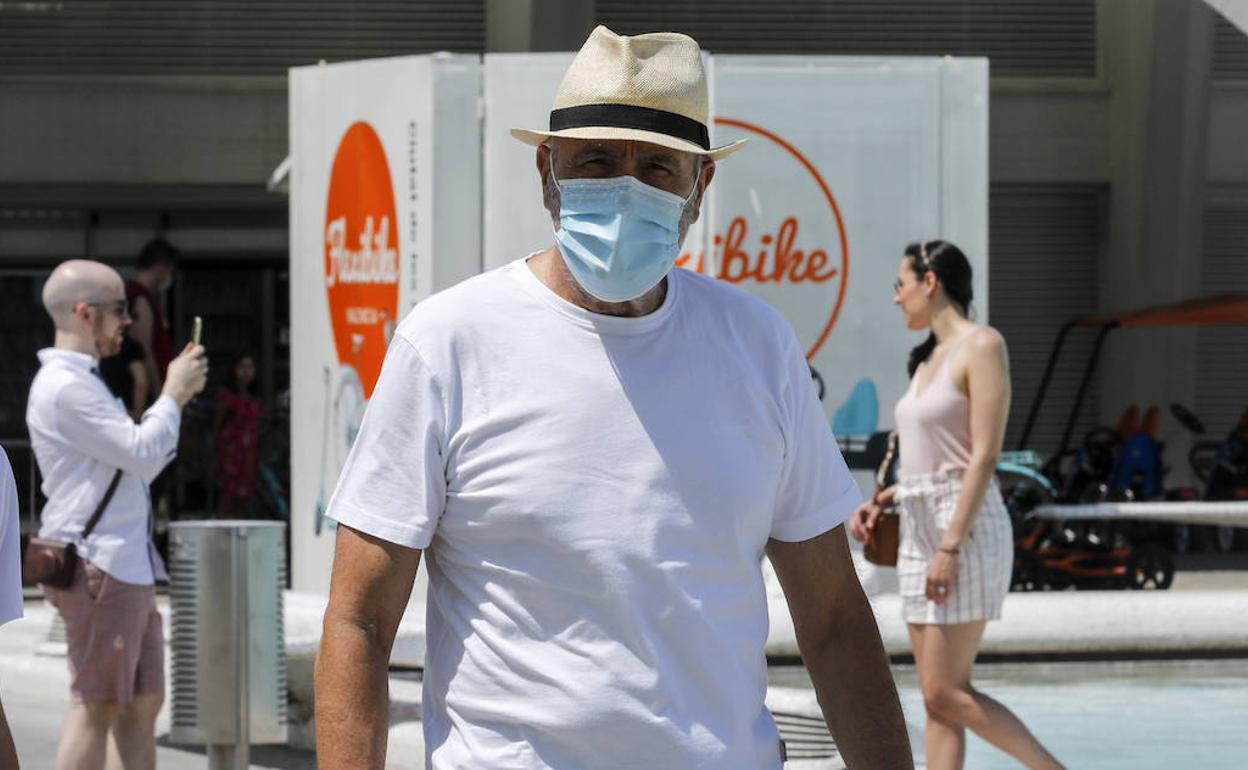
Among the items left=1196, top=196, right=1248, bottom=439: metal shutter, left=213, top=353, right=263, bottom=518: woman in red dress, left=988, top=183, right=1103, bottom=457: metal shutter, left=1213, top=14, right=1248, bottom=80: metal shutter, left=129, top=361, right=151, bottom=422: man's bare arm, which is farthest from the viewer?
left=1196, top=196, right=1248, bottom=439: metal shutter

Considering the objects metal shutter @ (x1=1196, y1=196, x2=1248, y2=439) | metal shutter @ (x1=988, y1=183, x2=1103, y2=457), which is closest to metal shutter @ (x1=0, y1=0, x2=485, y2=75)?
metal shutter @ (x1=988, y1=183, x2=1103, y2=457)

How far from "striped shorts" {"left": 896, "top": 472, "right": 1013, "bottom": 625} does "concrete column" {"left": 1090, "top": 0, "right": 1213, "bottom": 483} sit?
575 inches

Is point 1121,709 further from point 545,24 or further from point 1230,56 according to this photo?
point 1230,56

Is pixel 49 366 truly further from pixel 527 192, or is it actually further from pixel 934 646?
pixel 527 192

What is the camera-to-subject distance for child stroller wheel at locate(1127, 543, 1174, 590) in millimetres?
13086

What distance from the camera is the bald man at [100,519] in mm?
5711

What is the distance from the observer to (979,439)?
596 centimetres

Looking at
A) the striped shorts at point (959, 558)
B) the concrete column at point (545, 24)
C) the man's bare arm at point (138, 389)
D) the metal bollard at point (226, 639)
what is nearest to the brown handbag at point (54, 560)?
the metal bollard at point (226, 639)

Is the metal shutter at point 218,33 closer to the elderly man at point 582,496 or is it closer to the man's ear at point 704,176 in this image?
the man's ear at point 704,176

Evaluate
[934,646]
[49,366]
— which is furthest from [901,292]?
[49,366]

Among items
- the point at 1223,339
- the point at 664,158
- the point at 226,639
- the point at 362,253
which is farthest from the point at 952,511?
the point at 1223,339

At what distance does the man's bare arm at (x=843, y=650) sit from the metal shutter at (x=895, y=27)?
16966mm

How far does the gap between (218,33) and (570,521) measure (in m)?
16.8

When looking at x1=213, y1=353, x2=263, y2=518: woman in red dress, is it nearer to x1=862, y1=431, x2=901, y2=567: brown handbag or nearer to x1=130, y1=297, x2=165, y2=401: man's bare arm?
x1=130, y1=297, x2=165, y2=401: man's bare arm
